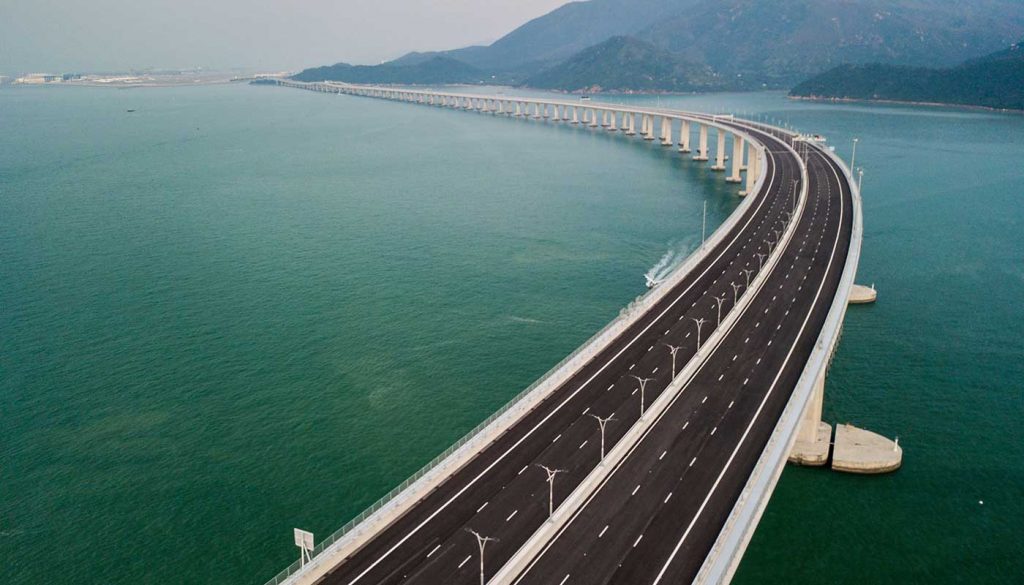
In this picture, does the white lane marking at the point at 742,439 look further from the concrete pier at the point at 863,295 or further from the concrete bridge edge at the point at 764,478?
the concrete pier at the point at 863,295

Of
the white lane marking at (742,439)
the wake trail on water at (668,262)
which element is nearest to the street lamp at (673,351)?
the white lane marking at (742,439)

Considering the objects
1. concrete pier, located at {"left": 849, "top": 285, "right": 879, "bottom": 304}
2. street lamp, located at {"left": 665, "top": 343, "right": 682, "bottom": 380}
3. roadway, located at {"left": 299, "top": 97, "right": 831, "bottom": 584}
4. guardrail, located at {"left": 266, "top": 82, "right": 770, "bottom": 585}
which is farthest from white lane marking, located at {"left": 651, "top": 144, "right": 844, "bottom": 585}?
guardrail, located at {"left": 266, "top": 82, "right": 770, "bottom": 585}

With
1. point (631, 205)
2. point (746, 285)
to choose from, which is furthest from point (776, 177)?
point (746, 285)

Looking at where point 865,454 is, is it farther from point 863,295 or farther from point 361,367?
point 361,367

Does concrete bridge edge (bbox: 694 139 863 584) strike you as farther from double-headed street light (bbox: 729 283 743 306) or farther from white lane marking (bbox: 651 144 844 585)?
double-headed street light (bbox: 729 283 743 306)

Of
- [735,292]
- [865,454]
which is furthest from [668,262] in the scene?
[865,454]

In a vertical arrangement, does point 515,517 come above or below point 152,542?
above

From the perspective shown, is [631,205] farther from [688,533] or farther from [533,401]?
[688,533]
